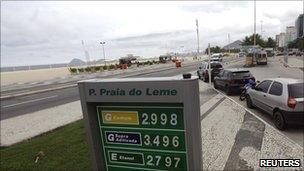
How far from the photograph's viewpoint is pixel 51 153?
26.6 feet

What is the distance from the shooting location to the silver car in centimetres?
955

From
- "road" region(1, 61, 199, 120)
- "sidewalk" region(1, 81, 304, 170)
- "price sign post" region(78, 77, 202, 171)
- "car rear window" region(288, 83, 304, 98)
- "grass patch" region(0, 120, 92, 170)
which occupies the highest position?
"price sign post" region(78, 77, 202, 171)

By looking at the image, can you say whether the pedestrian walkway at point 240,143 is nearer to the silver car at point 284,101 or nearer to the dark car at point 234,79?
the silver car at point 284,101

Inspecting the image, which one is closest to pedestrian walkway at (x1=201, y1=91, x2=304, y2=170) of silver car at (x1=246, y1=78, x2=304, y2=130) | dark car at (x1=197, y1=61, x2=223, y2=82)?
silver car at (x1=246, y1=78, x2=304, y2=130)

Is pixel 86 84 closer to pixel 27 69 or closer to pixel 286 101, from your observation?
pixel 286 101

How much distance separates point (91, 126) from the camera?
336 centimetres

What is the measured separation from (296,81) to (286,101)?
3.33 feet

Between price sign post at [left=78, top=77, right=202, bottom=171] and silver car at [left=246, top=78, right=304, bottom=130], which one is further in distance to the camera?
silver car at [left=246, top=78, right=304, bottom=130]

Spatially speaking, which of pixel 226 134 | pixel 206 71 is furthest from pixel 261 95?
pixel 206 71

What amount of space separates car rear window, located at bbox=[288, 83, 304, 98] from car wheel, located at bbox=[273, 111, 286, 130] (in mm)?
783

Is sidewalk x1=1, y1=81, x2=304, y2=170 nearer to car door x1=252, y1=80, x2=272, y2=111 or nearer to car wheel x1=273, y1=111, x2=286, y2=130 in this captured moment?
car wheel x1=273, y1=111, x2=286, y2=130

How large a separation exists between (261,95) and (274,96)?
130 centimetres

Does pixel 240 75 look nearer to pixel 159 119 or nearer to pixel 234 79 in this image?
pixel 234 79

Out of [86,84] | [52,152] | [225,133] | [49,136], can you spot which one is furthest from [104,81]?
[49,136]
